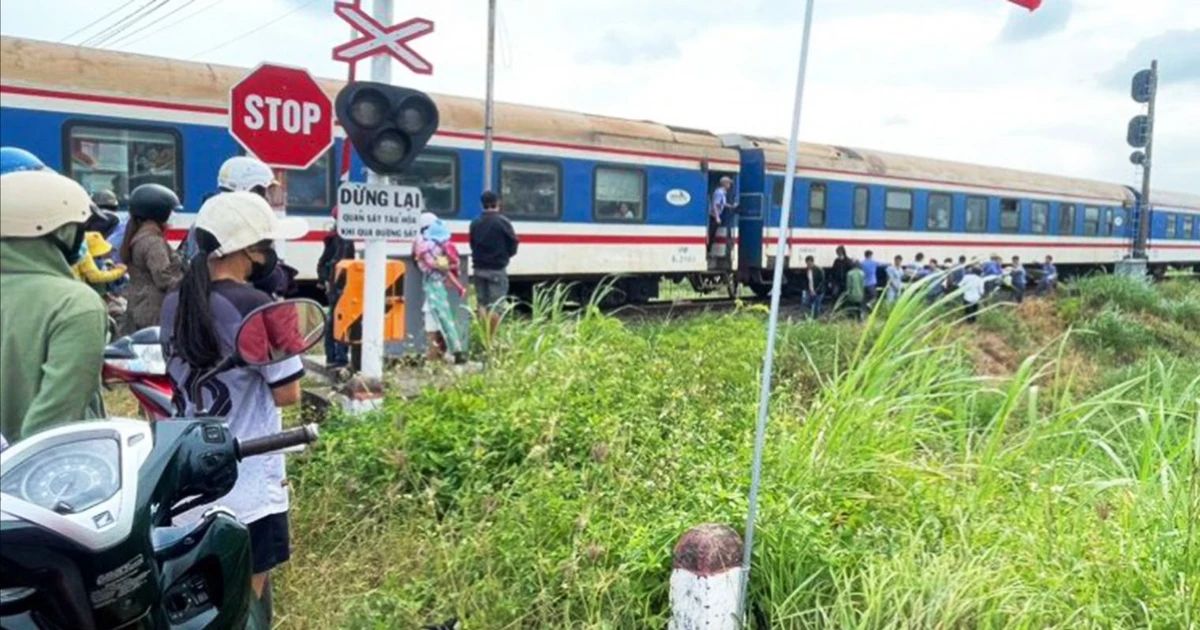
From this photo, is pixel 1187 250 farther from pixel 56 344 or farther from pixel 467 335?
pixel 56 344

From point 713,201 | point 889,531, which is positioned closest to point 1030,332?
point 713,201

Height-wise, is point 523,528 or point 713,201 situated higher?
point 713,201

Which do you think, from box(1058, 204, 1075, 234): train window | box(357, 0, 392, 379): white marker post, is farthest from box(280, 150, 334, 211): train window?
box(1058, 204, 1075, 234): train window

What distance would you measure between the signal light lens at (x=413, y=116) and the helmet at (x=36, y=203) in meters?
3.31

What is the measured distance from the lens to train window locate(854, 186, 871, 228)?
18312mm

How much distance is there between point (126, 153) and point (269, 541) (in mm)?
7577

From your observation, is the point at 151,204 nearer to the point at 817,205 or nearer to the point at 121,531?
the point at 121,531

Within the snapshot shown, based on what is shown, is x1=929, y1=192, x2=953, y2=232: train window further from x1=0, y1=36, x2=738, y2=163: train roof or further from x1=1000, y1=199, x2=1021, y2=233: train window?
x1=0, y1=36, x2=738, y2=163: train roof

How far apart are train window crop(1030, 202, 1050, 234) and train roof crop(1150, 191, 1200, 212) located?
7.02 metres

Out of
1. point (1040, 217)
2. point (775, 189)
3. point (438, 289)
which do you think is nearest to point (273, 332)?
point (438, 289)

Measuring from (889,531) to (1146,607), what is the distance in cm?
80

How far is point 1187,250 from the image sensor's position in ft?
104

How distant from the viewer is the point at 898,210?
19.4 metres

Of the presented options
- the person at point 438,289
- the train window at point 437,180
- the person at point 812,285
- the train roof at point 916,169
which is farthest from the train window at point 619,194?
the person at point 438,289
